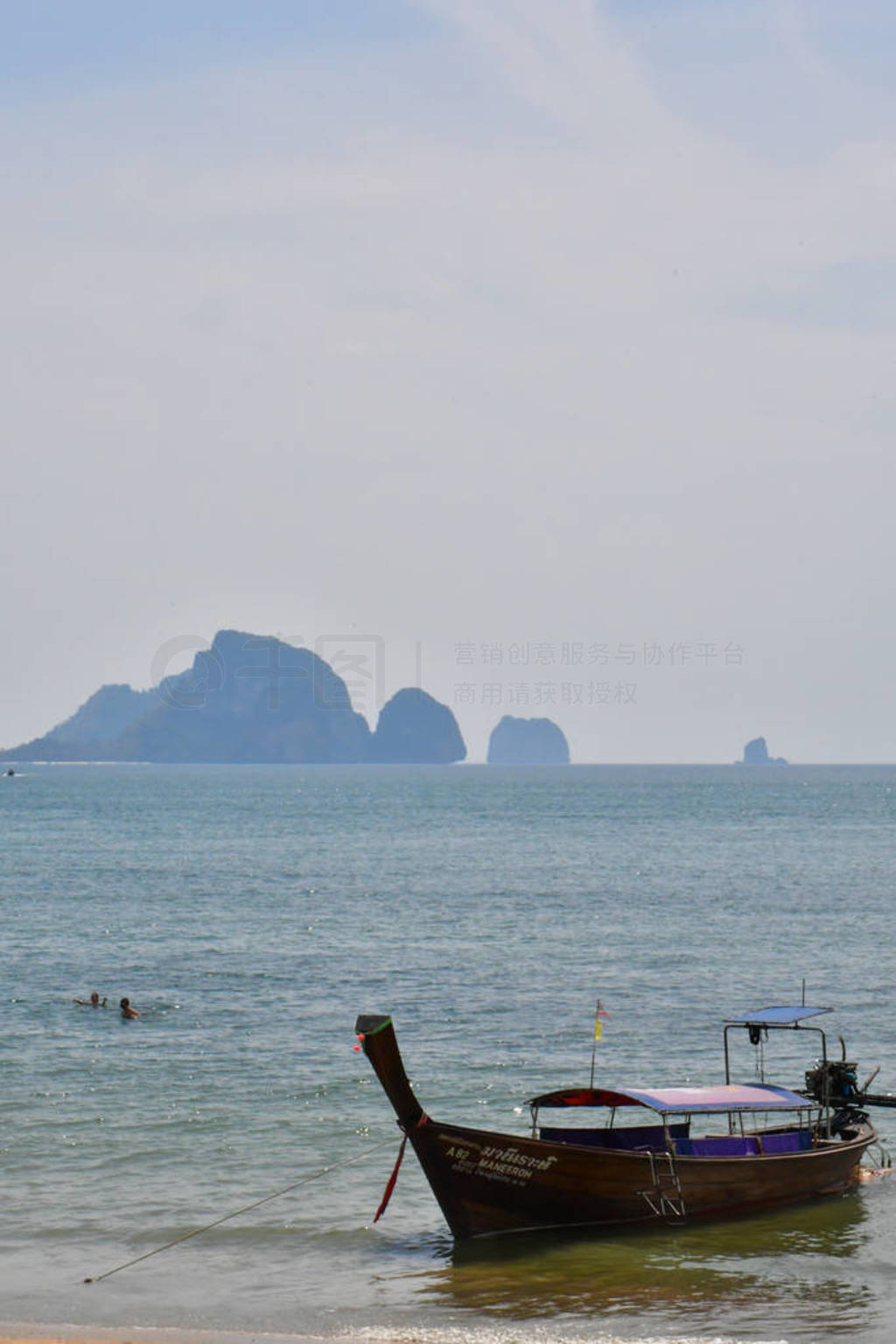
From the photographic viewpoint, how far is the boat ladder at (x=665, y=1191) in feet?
84.5

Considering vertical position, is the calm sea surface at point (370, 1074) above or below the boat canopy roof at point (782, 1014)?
below

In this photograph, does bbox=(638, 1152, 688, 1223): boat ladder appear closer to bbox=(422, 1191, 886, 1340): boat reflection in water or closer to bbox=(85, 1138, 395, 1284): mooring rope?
bbox=(422, 1191, 886, 1340): boat reflection in water

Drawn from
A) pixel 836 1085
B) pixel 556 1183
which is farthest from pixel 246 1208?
pixel 836 1085

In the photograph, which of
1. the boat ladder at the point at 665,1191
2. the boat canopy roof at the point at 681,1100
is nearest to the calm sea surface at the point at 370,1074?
the boat ladder at the point at 665,1191

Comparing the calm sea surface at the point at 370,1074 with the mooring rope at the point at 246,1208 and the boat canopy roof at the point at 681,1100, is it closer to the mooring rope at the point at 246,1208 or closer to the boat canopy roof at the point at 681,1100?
the mooring rope at the point at 246,1208

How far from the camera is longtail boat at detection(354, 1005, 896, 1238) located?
977 inches

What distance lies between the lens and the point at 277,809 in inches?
7323

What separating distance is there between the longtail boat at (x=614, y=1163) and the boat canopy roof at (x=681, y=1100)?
3 centimetres

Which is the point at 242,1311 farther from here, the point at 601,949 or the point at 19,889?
the point at 19,889

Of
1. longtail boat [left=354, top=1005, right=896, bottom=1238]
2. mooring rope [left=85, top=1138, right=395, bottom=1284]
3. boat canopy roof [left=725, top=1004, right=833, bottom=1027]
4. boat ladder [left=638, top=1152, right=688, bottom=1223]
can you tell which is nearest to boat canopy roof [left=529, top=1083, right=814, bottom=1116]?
longtail boat [left=354, top=1005, right=896, bottom=1238]

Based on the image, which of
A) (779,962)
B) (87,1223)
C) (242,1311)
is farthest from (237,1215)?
(779,962)

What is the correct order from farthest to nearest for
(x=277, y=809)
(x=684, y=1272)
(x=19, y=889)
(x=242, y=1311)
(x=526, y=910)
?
(x=277, y=809)
(x=19, y=889)
(x=526, y=910)
(x=684, y=1272)
(x=242, y=1311)

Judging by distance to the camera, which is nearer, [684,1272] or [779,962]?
[684,1272]

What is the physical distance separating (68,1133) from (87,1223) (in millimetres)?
5901
